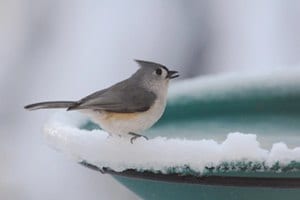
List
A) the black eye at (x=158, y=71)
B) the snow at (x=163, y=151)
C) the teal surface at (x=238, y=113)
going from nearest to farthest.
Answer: the snow at (x=163, y=151)
the black eye at (x=158, y=71)
the teal surface at (x=238, y=113)

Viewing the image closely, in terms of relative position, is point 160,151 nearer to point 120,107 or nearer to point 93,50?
point 120,107

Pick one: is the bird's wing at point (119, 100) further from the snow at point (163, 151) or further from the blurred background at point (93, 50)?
the blurred background at point (93, 50)

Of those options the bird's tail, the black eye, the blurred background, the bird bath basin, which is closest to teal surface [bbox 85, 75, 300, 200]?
the bird bath basin

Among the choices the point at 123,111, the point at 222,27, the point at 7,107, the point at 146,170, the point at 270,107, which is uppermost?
the point at 222,27

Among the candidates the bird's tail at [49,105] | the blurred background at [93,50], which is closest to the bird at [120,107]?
the bird's tail at [49,105]

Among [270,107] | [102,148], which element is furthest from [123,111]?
[270,107]

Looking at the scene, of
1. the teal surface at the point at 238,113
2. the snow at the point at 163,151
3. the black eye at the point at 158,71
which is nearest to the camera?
the snow at the point at 163,151

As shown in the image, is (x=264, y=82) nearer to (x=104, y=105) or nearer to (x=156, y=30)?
(x=104, y=105)
